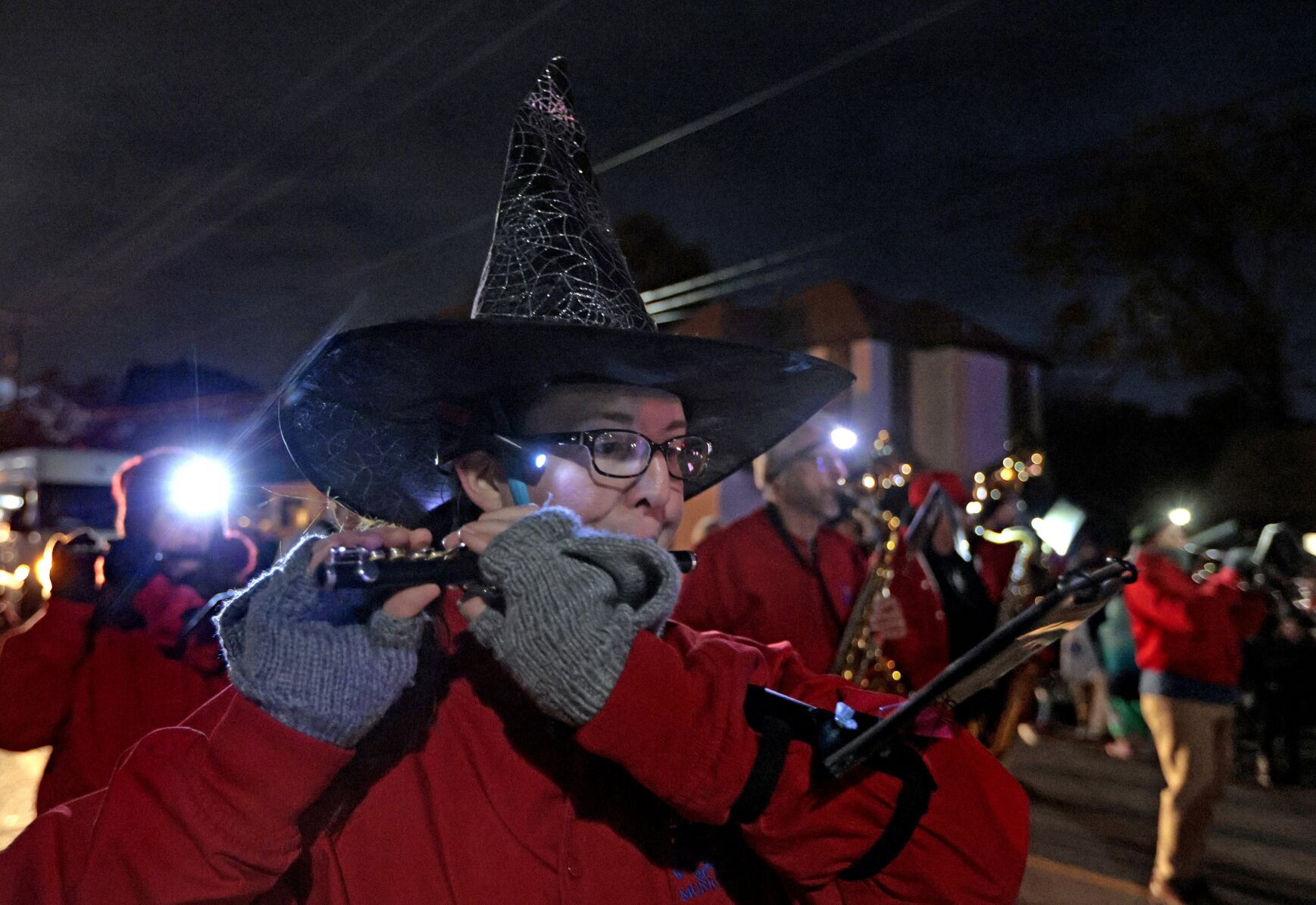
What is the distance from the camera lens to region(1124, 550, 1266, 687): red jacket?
18.7ft

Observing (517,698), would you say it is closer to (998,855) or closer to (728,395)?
(998,855)

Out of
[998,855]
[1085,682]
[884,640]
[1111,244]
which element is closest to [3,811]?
[884,640]

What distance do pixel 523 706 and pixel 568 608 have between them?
385mm

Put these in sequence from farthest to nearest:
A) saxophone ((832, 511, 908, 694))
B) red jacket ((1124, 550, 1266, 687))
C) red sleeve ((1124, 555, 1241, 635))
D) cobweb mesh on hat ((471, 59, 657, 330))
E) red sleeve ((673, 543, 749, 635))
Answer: red sleeve ((1124, 555, 1241, 635))
red jacket ((1124, 550, 1266, 687))
saxophone ((832, 511, 908, 694))
red sleeve ((673, 543, 749, 635))
cobweb mesh on hat ((471, 59, 657, 330))

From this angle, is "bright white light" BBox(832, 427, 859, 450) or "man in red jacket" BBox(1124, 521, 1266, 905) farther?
"man in red jacket" BBox(1124, 521, 1266, 905)

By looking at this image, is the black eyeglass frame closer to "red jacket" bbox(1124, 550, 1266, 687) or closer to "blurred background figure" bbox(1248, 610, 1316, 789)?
"red jacket" bbox(1124, 550, 1266, 687)

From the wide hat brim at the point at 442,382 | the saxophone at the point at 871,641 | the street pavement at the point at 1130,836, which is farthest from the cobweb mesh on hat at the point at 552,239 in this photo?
the street pavement at the point at 1130,836

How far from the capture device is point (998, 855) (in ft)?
4.47

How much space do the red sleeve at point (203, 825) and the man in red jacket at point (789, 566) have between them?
10.7 ft

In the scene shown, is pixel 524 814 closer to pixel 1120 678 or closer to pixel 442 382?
pixel 442 382

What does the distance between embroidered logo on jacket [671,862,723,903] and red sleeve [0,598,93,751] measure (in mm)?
2824

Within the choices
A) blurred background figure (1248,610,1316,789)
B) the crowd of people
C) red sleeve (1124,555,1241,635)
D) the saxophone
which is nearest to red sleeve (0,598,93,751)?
the crowd of people

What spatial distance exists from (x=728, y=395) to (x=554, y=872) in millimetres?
1062

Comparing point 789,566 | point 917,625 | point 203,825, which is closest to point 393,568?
point 203,825
